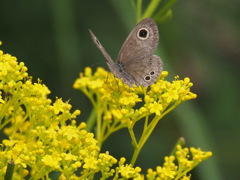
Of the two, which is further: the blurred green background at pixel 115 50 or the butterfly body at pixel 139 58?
the blurred green background at pixel 115 50

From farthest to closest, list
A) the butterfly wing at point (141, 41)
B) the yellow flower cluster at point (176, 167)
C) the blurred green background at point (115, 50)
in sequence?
the blurred green background at point (115, 50), the butterfly wing at point (141, 41), the yellow flower cluster at point (176, 167)

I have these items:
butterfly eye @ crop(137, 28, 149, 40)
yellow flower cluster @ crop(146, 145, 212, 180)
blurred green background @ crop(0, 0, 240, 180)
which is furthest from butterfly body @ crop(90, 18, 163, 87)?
blurred green background @ crop(0, 0, 240, 180)

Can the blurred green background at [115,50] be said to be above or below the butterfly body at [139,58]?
above

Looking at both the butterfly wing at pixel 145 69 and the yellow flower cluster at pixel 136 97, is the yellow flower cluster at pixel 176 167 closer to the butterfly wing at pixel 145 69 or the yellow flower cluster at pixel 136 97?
the yellow flower cluster at pixel 136 97

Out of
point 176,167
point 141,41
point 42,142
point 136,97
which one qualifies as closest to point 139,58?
point 141,41

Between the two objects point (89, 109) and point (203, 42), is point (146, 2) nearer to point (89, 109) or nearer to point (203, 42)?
point (203, 42)

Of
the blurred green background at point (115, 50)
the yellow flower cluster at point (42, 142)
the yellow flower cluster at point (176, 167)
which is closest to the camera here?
the yellow flower cluster at point (42, 142)

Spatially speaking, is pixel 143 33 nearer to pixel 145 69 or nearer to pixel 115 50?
pixel 145 69

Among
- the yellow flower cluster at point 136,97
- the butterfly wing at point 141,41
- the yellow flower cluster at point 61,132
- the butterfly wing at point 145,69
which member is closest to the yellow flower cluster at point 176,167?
the yellow flower cluster at point 61,132

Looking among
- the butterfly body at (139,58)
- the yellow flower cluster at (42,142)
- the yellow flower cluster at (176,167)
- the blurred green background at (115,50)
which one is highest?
the blurred green background at (115,50)
